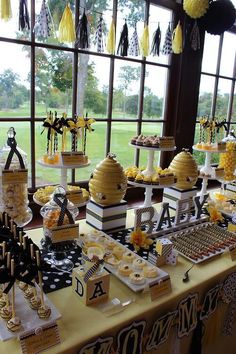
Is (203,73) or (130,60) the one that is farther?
(203,73)

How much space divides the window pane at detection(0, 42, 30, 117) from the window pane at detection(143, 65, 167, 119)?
2.77ft

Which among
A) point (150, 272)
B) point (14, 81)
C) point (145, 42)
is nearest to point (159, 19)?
point (145, 42)

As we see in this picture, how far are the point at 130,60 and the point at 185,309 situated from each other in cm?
152

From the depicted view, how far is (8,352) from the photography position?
74 cm

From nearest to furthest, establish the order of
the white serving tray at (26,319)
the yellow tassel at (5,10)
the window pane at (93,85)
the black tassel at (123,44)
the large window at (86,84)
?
the white serving tray at (26,319) → the yellow tassel at (5,10) → the large window at (86,84) → the black tassel at (123,44) → the window pane at (93,85)

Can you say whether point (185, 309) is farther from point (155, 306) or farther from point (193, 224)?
point (193, 224)

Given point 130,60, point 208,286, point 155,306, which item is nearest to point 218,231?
point 208,286

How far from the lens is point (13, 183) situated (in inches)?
44.5

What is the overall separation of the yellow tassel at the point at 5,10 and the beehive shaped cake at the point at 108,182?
27.3 inches

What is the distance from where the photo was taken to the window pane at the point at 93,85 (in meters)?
1.85

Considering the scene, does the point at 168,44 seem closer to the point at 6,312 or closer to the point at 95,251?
the point at 95,251

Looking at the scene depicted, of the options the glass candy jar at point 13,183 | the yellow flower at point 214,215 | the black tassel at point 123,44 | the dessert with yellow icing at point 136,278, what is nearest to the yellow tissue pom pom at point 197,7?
the black tassel at point 123,44

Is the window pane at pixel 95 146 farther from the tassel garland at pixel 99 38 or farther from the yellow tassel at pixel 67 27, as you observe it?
the yellow tassel at pixel 67 27

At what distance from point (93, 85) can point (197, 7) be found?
2.37 ft
